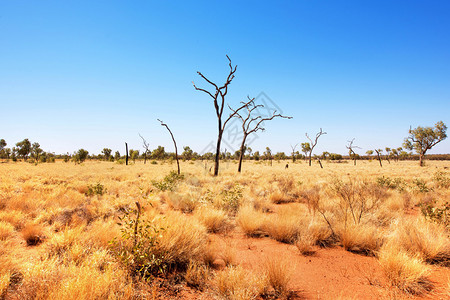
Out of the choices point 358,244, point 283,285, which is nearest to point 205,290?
point 283,285

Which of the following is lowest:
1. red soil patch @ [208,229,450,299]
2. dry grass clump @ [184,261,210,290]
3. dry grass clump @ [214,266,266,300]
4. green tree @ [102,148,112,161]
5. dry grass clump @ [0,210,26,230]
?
red soil patch @ [208,229,450,299]

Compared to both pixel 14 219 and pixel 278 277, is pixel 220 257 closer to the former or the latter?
pixel 278 277

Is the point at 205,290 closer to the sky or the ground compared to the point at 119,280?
closer to the ground

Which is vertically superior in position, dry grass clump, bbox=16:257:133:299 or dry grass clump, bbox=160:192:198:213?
dry grass clump, bbox=16:257:133:299

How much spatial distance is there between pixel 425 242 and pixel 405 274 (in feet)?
4.85

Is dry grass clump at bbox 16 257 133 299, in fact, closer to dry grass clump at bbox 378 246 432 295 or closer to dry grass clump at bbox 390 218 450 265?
dry grass clump at bbox 378 246 432 295

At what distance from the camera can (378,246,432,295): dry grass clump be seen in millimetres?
3240

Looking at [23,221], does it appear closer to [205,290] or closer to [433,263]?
[205,290]

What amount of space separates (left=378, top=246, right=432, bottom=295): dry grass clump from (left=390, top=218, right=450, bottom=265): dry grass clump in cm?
63

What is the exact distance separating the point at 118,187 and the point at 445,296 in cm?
1304

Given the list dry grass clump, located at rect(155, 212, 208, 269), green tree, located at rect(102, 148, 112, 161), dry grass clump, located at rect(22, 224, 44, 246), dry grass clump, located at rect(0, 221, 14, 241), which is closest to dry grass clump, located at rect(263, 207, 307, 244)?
dry grass clump, located at rect(155, 212, 208, 269)

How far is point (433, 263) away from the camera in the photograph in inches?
161

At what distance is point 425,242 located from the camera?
4230 mm

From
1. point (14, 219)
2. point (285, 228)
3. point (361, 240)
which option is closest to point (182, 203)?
point (285, 228)
